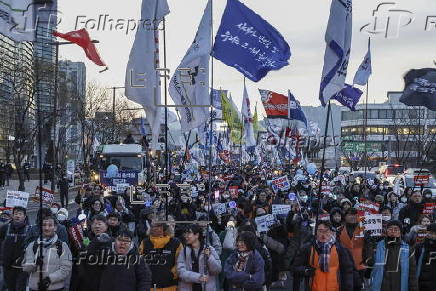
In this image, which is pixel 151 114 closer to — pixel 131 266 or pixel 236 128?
pixel 131 266

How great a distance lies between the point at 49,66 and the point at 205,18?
2583 centimetres

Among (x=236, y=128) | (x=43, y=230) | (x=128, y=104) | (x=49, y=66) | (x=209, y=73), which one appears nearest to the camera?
(x=43, y=230)

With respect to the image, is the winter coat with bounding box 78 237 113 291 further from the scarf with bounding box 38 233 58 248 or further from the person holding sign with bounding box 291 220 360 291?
the person holding sign with bounding box 291 220 360 291

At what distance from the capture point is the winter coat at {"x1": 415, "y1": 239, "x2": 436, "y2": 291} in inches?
329

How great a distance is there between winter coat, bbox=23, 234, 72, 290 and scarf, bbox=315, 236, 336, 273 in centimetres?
273

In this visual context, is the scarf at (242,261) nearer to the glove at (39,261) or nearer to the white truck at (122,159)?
the glove at (39,261)

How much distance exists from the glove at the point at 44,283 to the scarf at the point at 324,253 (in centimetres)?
293

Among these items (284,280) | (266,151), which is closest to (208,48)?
(284,280)

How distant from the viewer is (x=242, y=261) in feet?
27.4

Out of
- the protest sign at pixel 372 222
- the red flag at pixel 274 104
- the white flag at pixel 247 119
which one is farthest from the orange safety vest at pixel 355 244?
the white flag at pixel 247 119

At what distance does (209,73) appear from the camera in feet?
40.1

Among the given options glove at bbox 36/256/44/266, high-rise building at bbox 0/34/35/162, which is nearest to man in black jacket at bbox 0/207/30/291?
glove at bbox 36/256/44/266

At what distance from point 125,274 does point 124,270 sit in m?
0.04

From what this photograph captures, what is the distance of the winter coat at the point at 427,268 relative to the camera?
8352 millimetres
